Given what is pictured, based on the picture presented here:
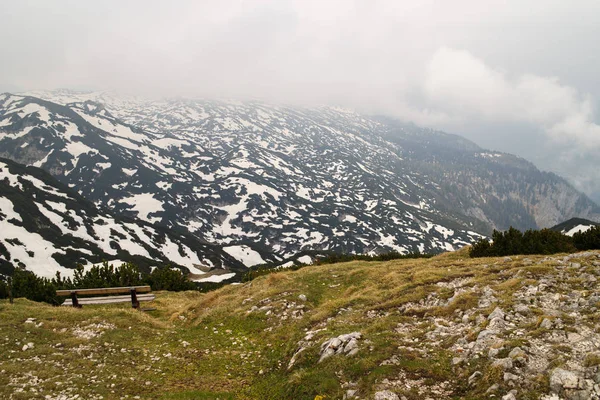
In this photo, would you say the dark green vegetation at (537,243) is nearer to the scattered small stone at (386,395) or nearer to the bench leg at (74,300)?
the scattered small stone at (386,395)

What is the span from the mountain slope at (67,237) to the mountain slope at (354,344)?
277 ft

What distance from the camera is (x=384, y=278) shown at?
23953 mm

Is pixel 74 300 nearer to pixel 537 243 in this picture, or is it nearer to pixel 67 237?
pixel 537 243

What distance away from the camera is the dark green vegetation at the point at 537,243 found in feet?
91.0

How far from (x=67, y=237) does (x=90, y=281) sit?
371 ft

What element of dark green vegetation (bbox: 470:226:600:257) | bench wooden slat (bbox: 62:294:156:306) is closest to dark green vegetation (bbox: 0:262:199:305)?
bench wooden slat (bbox: 62:294:156:306)

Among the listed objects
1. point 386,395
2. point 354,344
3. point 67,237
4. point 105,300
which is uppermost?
point 67,237

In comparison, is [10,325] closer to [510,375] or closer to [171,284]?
[510,375]

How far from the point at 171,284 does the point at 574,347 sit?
42.8m

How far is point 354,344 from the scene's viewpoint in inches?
527

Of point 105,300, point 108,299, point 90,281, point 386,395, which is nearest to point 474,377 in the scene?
point 386,395

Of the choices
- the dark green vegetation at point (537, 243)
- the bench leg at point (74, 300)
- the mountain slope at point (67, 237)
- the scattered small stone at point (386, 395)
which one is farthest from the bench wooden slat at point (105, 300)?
the mountain slope at point (67, 237)

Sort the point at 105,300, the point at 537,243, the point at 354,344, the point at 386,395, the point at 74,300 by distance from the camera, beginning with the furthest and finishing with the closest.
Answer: the point at 537,243 → the point at 105,300 → the point at 74,300 → the point at 354,344 → the point at 386,395

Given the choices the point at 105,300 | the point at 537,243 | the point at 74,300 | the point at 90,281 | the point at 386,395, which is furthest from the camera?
the point at 90,281
